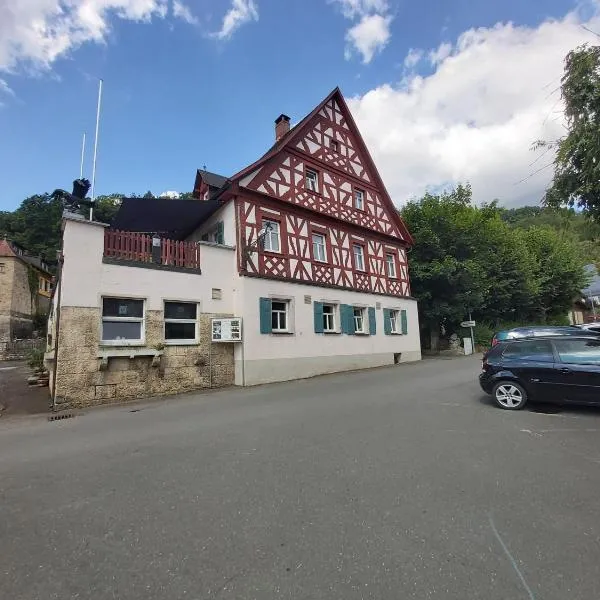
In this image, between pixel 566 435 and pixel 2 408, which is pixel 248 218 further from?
pixel 566 435

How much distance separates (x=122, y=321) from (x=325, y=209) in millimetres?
10872

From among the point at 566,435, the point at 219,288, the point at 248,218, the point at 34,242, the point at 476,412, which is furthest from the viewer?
the point at 34,242

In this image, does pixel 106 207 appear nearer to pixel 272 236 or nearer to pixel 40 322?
pixel 40 322

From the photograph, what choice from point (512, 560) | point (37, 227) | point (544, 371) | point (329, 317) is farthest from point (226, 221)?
point (37, 227)

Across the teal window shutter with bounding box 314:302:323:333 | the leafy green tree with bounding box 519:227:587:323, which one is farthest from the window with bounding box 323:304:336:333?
the leafy green tree with bounding box 519:227:587:323

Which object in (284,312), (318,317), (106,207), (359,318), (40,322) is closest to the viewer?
(284,312)

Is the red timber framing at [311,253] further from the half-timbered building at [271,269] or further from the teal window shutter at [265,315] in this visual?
the teal window shutter at [265,315]

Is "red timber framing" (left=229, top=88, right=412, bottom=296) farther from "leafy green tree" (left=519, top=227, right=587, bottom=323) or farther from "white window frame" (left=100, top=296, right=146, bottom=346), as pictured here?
"leafy green tree" (left=519, top=227, right=587, bottom=323)

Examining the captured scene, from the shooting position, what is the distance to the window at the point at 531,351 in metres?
8.06

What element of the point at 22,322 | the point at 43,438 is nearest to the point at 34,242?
the point at 22,322

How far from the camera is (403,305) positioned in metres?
22.5

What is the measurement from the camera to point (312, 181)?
1944 cm

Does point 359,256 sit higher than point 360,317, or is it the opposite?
point 359,256

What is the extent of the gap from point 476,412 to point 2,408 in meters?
11.9
